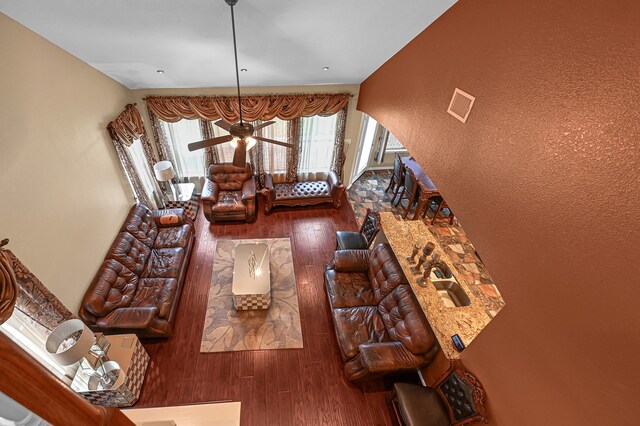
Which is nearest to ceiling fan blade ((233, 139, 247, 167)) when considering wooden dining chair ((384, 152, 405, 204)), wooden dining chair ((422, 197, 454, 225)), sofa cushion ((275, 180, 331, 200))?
sofa cushion ((275, 180, 331, 200))

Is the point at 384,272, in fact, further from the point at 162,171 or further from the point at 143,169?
the point at 143,169

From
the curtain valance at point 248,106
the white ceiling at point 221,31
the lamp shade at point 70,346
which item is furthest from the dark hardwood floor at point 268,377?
the white ceiling at point 221,31

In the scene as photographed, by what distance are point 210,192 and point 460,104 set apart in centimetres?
465

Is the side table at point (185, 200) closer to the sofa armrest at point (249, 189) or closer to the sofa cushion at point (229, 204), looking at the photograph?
the sofa cushion at point (229, 204)

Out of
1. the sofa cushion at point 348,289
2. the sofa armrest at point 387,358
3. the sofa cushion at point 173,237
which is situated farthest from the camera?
the sofa cushion at point 173,237

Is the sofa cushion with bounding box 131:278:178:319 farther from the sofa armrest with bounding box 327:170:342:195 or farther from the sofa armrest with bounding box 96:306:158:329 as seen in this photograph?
the sofa armrest with bounding box 327:170:342:195

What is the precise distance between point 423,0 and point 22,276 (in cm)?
420

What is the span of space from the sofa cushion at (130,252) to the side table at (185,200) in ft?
4.60

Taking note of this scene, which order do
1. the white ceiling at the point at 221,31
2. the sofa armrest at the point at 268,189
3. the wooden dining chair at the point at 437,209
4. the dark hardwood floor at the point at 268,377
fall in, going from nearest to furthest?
the white ceiling at the point at 221,31, the dark hardwood floor at the point at 268,377, the wooden dining chair at the point at 437,209, the sofa armrest at the point at 268,189

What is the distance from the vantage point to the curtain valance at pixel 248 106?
5324 millimetres

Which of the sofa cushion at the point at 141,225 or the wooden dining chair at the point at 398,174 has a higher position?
the wooden dining chair at the point at 398,174


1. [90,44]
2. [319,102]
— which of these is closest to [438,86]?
[319,102]

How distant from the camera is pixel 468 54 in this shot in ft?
7.87

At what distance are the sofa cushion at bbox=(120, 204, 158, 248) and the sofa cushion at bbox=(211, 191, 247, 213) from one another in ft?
3.54
